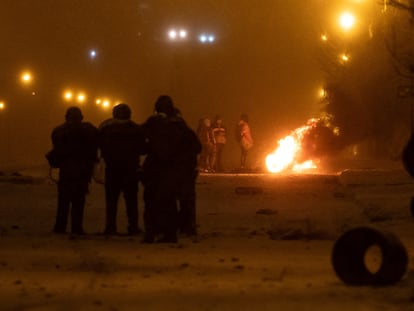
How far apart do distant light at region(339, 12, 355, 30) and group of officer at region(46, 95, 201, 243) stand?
2612 cm

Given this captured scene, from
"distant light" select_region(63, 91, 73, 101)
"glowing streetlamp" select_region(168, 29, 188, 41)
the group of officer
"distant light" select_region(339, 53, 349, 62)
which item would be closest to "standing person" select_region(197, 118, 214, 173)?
"distant light" select_region(339, 53, 349, 62)

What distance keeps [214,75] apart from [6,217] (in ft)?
177

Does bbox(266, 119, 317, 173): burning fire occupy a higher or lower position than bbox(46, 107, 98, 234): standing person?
higher

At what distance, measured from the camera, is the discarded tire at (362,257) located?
7254mm

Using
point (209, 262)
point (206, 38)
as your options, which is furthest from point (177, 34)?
point (209, 262)

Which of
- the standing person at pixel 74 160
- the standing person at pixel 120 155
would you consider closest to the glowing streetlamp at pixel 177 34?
the standing person at pixel 74 160

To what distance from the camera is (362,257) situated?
25.3ft

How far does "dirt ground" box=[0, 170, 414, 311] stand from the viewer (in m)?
6.59

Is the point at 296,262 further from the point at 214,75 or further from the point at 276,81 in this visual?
the point at 214,75

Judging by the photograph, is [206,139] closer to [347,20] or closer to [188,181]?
[347,20]

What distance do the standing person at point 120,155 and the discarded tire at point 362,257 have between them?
438 cm

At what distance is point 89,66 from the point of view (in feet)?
240

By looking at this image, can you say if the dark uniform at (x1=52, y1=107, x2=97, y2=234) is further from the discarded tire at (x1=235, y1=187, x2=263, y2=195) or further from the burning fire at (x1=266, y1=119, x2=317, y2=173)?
the burning fire at (x1=266, y1=119, x2=317, y2=173)

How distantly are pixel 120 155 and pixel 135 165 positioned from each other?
238 mm
